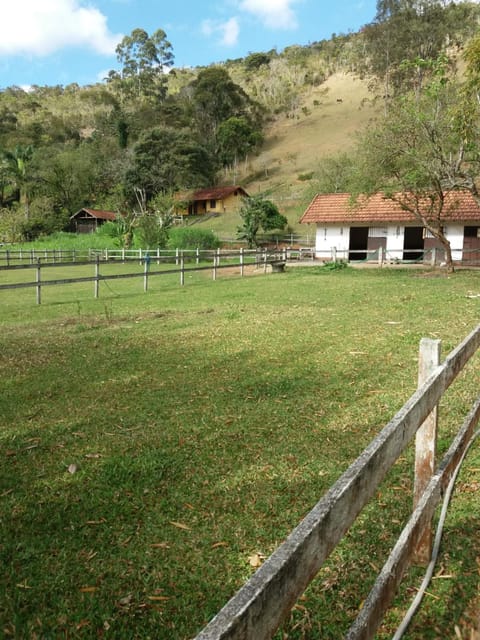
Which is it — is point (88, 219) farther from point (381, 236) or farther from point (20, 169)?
point (381, 236)

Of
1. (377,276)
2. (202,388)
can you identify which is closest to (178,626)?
(202,388)

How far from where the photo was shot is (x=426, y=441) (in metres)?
2.54

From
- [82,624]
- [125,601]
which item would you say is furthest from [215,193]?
[82,624]

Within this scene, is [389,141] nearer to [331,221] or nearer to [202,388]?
[331,221]

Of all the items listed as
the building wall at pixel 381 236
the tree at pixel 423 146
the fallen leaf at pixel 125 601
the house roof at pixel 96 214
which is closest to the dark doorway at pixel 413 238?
the building wall at pixel 381 236

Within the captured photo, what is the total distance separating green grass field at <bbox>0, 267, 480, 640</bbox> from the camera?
2.45 meters

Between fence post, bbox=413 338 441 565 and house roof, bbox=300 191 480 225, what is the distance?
22808 millimetres

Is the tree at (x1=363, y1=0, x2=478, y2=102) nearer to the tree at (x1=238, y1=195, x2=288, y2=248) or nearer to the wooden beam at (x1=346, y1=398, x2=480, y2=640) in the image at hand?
the tree at (x1=238, y1=195, x2=288, y2=248)

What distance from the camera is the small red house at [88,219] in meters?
56.1

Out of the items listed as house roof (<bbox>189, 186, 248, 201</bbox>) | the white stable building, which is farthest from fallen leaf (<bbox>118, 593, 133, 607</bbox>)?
house roof (<bbox>189, 186, 248, 201</bbox>)

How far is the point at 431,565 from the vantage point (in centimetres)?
251

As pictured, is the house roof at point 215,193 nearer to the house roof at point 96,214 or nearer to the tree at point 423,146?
the house roof at point 96,214

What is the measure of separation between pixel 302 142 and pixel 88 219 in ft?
138

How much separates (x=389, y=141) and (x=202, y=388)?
15.2 meters
